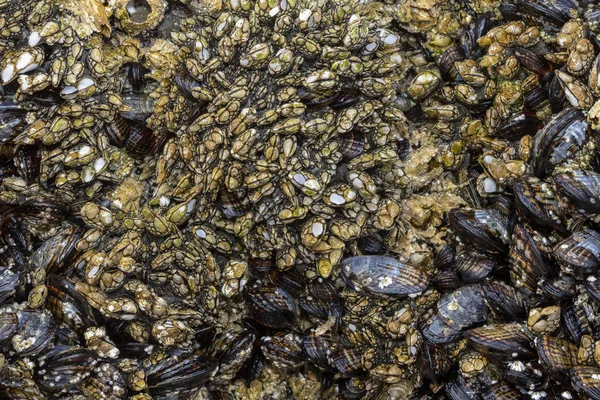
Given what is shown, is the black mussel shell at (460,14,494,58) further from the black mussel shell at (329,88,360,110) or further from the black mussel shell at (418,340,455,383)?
the black mussel shell at (418,340,455,383)

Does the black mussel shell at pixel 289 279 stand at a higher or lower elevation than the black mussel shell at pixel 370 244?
lower

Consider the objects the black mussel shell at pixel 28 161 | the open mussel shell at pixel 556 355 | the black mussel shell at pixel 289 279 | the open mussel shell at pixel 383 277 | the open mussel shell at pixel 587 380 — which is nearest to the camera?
the open mussel shell at pixel 587 380

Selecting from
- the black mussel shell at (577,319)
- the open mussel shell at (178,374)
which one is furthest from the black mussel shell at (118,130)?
the black mussel shell at (577,319)

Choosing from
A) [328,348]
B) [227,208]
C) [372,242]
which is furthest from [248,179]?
[328,348]

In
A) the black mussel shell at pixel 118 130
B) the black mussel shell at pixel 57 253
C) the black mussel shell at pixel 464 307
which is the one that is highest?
the black mussel shell at pixel 118 130

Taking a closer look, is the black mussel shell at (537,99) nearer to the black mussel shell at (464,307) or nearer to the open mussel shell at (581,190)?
the open mussel shell at (581,190)

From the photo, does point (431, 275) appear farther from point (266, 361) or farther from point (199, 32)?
point (199, 32)

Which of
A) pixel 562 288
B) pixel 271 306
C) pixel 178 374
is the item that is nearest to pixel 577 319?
pixel 562 288
